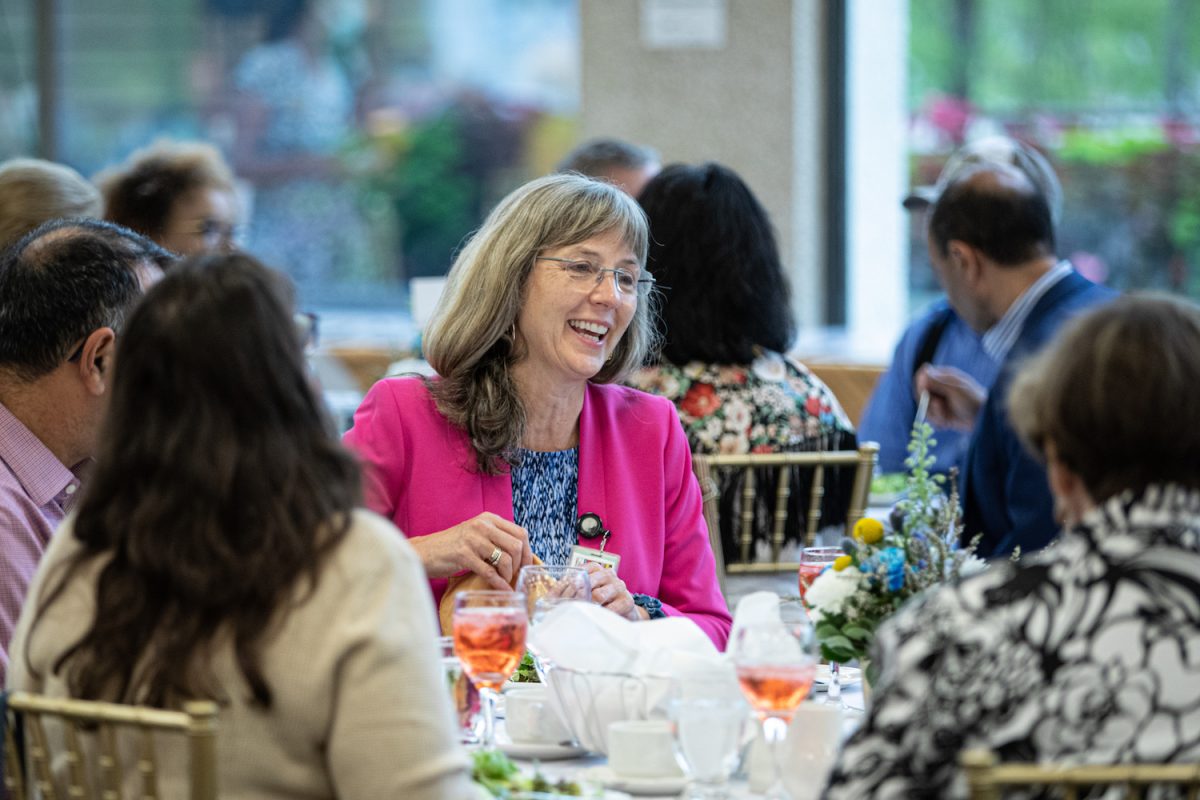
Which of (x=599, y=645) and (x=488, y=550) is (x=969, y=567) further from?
(x=488, y=550)

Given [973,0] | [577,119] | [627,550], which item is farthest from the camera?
[577,119]

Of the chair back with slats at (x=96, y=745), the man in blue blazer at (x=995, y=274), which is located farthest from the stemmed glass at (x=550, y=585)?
the man in blue blazer at (x=995, y=274)

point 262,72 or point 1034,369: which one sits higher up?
point 262,72

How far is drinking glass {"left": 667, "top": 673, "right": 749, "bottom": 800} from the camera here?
163cm

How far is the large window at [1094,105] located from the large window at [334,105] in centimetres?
137

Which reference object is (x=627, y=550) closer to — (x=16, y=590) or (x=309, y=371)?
(x=16, y=590)

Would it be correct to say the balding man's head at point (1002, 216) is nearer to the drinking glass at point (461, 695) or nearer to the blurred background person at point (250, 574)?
the drinking glass at point (461, 695)

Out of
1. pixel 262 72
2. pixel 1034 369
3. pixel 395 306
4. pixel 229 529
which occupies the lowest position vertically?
pixel 395 306

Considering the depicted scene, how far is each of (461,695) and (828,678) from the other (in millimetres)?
601

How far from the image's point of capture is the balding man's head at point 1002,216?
3857mm

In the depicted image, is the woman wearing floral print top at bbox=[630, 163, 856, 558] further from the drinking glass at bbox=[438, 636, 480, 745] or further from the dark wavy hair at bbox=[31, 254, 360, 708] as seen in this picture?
the dark wavy hair at bbox=[31, 254, 360, 708]

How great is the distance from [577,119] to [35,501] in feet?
11.9

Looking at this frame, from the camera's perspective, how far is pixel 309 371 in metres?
1.54

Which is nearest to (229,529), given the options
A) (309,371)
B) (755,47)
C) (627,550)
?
(309,371)
